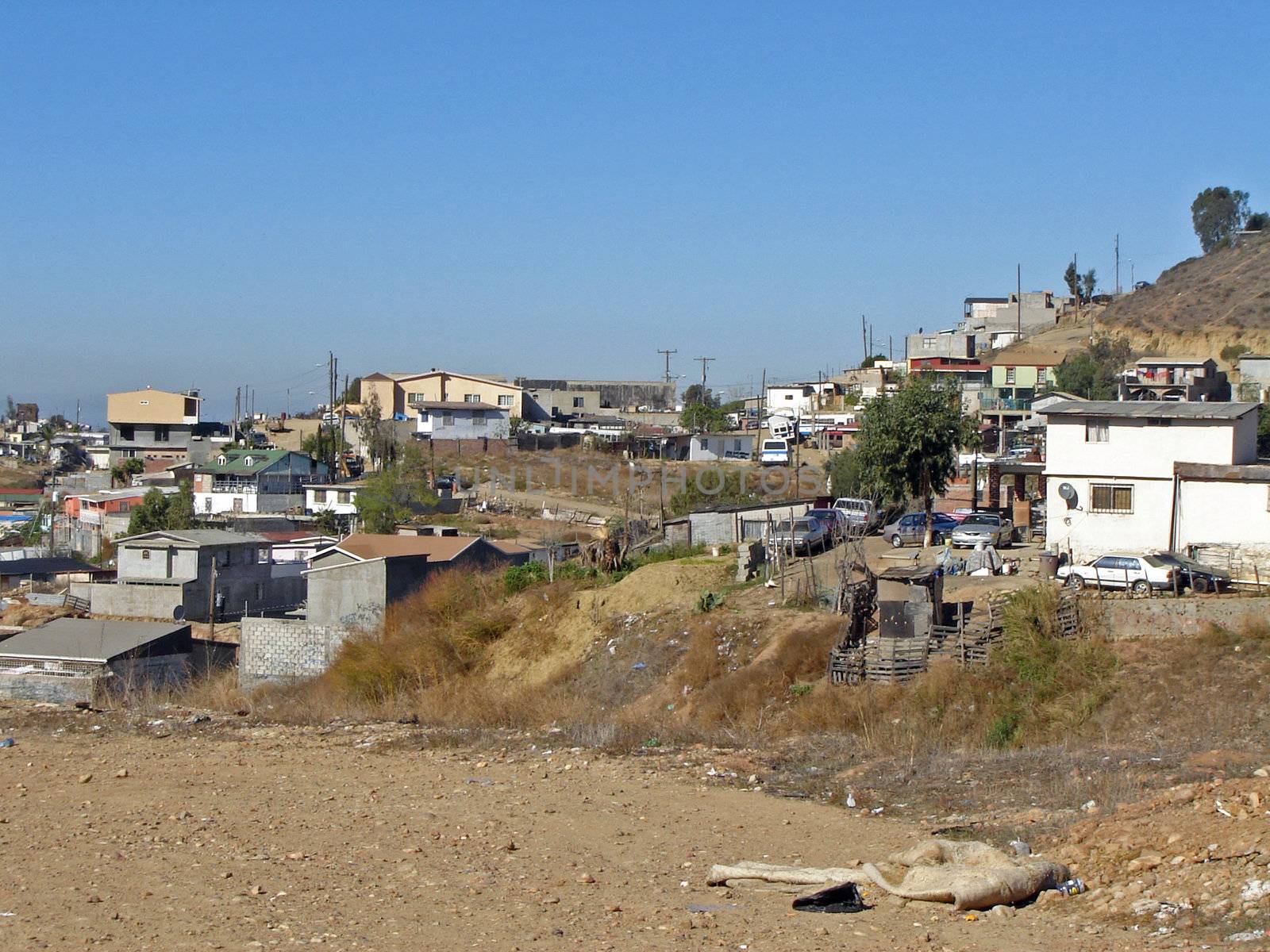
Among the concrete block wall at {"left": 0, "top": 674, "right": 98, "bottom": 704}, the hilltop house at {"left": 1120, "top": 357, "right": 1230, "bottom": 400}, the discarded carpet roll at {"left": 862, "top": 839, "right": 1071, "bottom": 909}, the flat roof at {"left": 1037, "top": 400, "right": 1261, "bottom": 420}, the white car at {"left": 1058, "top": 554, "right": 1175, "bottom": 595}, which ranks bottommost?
the concrete block wall at {"left": 0, "top": 674, "right": 98, "bottom": 704}

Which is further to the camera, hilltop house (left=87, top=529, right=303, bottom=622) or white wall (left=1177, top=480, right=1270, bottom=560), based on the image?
hilltop house (left=87, top=529, right=303, bottom=622)

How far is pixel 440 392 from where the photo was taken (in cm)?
8300

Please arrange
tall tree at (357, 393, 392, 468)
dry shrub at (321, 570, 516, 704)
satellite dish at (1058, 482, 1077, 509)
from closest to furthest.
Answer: dry shrub at (321, 570, 516, 704) < satellite dish at (1058, 482, 1077, 509) < tall tree at (357, 393, 392, 468)

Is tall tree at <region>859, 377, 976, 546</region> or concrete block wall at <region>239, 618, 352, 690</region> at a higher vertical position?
tall tree at <region>859, 377, 976, 546</region>

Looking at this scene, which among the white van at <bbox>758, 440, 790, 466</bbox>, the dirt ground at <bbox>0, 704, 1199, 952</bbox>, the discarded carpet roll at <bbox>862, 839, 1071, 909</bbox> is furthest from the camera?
the white van at <bbox>758, 440, 790, 466</bbox>

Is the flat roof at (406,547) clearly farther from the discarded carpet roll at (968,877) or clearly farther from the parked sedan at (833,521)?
the discarded carpet roll at (968,877)

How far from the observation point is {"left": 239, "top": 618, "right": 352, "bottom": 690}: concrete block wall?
96.3ft

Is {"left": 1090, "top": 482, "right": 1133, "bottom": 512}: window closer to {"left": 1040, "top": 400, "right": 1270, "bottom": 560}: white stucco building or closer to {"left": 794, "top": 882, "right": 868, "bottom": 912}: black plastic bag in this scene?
{"left": 1040, "top": 400, "right": 1270, "bottom": 560}: white stucco building

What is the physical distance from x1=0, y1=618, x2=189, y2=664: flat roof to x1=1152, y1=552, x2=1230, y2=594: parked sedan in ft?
69.2

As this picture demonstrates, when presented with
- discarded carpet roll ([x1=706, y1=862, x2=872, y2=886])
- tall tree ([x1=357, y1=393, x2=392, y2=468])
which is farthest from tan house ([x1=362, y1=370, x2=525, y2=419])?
discarded carpet roll ([x1=706, y1=862, x2=872, y2=886])

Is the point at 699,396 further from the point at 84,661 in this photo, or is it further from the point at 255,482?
the point at 84,661

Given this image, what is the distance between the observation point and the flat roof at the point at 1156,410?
87.7ft

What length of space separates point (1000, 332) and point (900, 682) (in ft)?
249

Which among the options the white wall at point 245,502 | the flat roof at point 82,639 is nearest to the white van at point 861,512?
the flat roof at point 82,639
